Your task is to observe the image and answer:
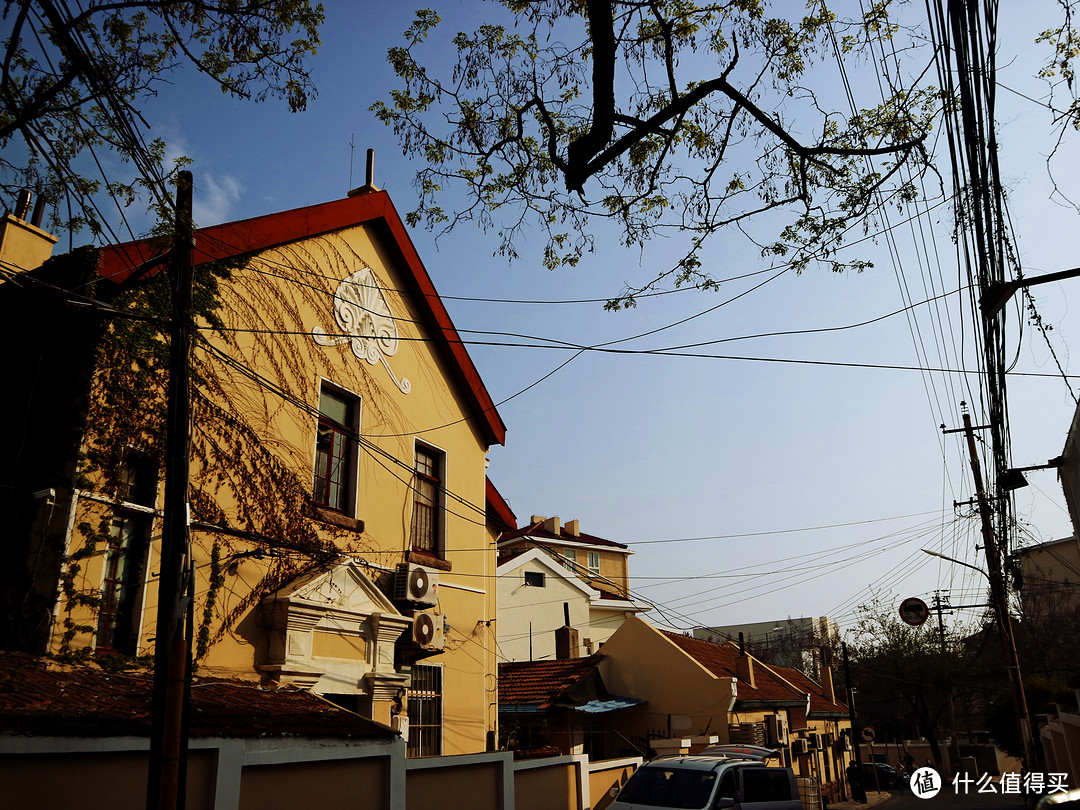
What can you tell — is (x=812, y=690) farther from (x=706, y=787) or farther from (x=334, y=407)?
(x=334, y=407)

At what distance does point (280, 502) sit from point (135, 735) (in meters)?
4.63

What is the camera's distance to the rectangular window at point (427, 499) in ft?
45.2

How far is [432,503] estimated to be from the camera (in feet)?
46.6

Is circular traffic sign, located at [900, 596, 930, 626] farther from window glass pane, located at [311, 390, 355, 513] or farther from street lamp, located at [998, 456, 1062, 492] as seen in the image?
window glass pane, located at [311, 390, 355, 513]

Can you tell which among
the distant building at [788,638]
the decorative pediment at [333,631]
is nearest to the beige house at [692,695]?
the decorative pediment at [333,631]

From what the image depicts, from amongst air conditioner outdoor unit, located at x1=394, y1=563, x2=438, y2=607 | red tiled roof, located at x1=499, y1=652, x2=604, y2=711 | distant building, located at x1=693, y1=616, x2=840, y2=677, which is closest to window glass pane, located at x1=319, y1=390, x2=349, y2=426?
air conditioner outdoor unit, located at x1=394, y1=563, x2=438, y2=607

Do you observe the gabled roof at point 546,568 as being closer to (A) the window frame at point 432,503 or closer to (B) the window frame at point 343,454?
(A) the window frame at point 432,503

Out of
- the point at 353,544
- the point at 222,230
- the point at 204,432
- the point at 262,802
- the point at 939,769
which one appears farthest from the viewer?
the point at 939,769

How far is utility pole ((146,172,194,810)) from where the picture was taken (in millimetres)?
5641

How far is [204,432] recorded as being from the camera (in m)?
10.1

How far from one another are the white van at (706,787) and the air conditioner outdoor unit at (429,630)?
3.70 metres

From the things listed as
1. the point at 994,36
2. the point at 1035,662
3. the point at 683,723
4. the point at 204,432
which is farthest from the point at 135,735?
the point at 1035,662

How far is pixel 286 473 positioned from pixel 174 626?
5.50 m

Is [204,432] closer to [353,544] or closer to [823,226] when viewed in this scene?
[353,544]
